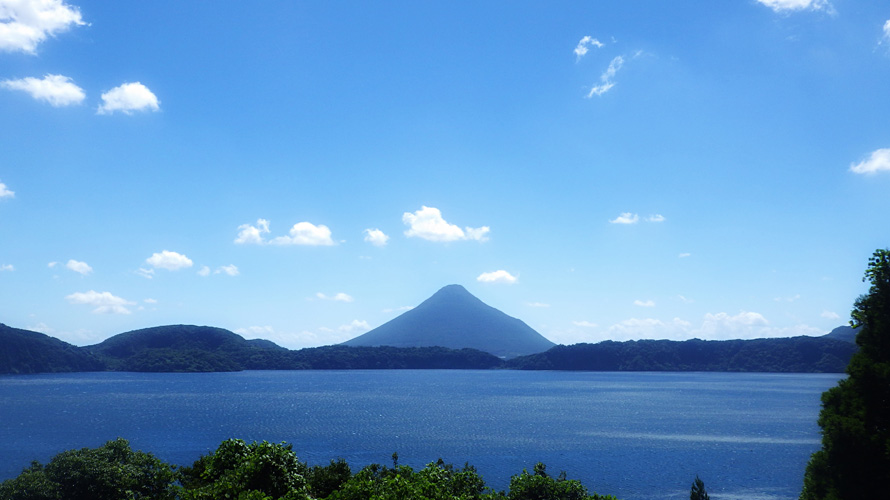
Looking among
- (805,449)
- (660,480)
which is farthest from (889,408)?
(805,449)

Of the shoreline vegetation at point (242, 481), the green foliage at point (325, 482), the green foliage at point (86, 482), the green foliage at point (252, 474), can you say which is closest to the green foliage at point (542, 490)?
the shoreline vegetation at point (242, 481)

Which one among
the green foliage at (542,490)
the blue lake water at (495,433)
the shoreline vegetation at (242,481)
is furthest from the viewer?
the blue lake water at (495,433)

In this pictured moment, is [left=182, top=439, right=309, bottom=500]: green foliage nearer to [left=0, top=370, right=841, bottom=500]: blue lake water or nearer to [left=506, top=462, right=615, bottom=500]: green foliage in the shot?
[left=506, top=462, right=615, bottom=500]: green foliage

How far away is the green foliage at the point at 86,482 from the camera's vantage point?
30.9 metres

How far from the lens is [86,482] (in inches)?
1276

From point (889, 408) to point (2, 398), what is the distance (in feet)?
770

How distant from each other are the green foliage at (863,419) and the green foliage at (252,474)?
20.0m

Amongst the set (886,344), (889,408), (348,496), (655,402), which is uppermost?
(886,344)

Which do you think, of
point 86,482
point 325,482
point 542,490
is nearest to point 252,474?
point 325,482

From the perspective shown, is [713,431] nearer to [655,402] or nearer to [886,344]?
[655,402]

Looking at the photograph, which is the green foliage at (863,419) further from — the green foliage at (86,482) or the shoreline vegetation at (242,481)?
the green foliage at (86,482)

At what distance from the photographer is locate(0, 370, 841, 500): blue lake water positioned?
76.7 m

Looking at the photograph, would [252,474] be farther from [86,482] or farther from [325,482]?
[86,482]

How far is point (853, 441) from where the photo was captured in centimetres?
2038
